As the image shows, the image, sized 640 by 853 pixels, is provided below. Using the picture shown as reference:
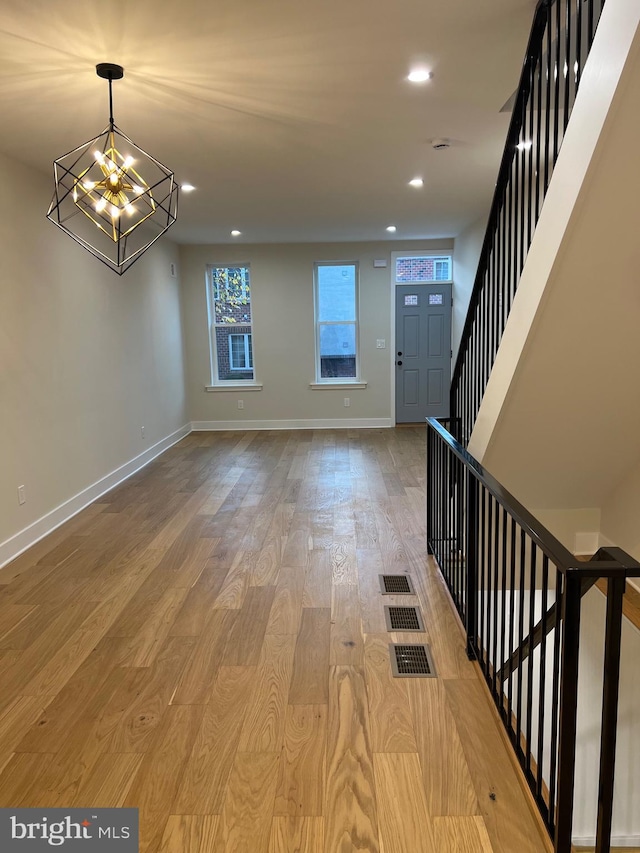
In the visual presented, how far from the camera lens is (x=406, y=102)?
310 centimetres

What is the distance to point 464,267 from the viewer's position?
7371mm

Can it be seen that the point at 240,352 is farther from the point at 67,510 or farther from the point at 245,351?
the point at 67,510

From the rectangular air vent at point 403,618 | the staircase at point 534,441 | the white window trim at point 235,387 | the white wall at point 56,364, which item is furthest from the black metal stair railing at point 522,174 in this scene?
the white window trim at point 235,387

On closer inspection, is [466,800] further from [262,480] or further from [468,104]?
[262,480]

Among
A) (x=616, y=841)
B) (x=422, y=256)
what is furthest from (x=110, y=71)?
(x=422, y=256)

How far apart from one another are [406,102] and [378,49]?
24.9 inches

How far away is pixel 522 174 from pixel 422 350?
6035mm

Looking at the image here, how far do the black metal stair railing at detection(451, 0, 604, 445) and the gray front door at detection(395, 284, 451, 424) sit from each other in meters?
4.62

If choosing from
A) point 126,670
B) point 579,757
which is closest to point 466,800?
point 126,670

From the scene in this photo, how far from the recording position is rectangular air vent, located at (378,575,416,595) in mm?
3064

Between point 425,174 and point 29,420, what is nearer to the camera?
point 29,420

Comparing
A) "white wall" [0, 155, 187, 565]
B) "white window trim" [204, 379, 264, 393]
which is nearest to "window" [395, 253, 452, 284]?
"white window trim" [204, 379, 264, 393]

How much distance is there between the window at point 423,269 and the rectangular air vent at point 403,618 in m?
6.12

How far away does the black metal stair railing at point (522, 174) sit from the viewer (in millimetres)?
2037
